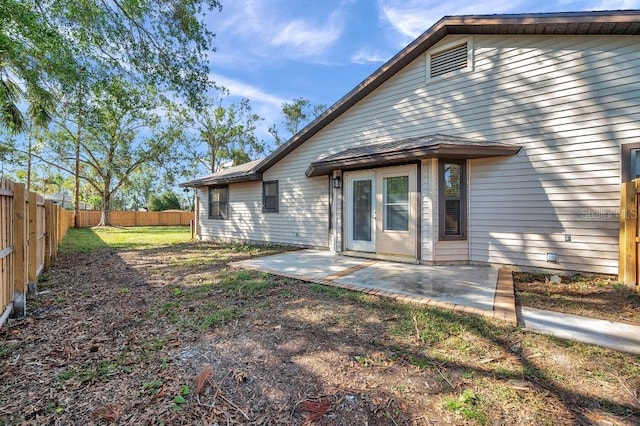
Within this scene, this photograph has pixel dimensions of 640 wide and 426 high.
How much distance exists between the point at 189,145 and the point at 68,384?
27.7m

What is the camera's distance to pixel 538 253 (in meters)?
5.69

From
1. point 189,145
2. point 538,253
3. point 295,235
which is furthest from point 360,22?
point 189,145

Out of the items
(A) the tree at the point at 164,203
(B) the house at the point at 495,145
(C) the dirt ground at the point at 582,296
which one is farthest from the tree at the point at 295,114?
(C) the dirt ground at the point at 582,296

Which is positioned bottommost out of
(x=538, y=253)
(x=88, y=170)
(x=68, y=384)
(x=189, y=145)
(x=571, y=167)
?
(x=68, y=384)

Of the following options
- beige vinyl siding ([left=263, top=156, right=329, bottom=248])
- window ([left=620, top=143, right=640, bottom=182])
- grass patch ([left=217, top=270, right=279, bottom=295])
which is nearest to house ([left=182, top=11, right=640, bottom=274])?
window ([left=620, top=143, right=640, bottom=182])

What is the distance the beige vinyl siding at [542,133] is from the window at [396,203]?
1.56 ft

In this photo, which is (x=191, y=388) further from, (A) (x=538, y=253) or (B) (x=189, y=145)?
(B) (x=189, y=145)

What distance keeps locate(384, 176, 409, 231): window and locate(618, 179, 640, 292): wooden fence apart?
3.46m

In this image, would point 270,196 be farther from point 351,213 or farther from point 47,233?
point 47,233

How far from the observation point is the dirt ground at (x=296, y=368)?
1956 millimetres

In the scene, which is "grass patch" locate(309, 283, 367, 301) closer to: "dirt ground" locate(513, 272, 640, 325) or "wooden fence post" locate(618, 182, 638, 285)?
"dirt ground" locate(513, 272, 640, 325)

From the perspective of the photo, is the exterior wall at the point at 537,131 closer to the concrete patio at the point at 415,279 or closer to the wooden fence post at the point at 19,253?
the concrete patio at the point at 415,279

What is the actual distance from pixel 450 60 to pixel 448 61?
0.14 feet

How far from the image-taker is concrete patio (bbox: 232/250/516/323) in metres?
3.89
